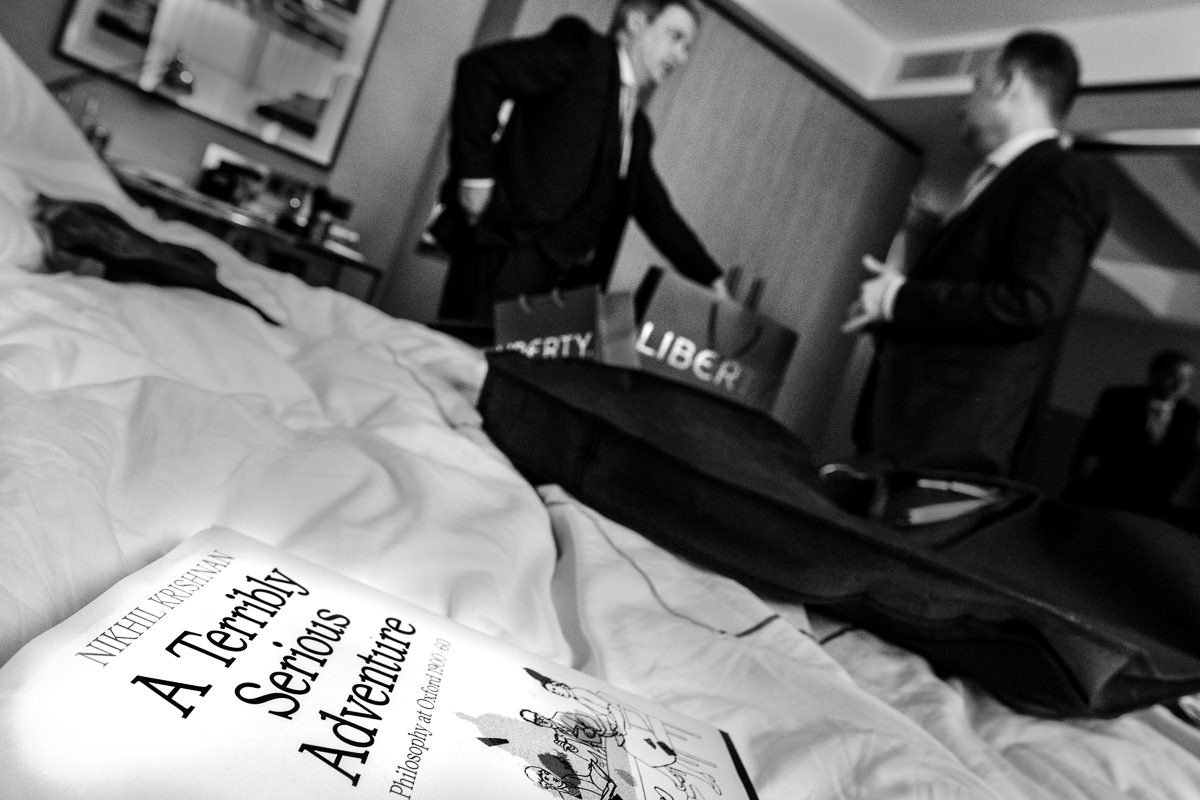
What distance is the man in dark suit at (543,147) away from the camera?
1812 mm

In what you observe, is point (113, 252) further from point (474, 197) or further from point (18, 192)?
point (474, 197)

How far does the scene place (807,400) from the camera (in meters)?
4.04

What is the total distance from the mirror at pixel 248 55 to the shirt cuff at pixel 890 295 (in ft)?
7.45

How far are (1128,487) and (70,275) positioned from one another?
13.8 feet

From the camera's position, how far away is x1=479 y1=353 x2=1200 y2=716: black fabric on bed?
2.01 feet

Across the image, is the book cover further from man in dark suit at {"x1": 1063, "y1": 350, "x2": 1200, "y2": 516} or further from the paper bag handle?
man in dark suit at {"x1": 1063, "y1": 350, "x2": 1200, "y2": 516}

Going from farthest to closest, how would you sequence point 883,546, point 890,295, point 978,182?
1. point 978,182
2. point 890,295
3. point 883,546

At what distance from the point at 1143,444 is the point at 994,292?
10.0 feet

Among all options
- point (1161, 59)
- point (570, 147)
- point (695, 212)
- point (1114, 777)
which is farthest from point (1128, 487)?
point (1114, 777)

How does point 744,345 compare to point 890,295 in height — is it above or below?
below

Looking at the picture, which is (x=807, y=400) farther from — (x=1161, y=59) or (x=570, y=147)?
(x=570, y=147)

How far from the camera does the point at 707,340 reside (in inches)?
55.1

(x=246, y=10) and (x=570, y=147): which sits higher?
(x=246, y=10)

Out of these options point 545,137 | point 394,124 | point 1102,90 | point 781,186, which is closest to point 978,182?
point 545,137
